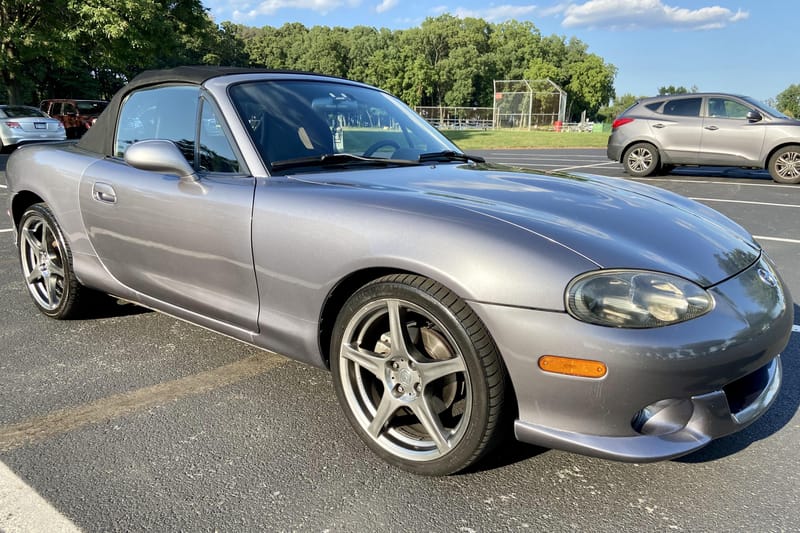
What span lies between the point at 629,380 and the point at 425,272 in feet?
2.27

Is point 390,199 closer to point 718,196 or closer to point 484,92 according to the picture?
point 718,196

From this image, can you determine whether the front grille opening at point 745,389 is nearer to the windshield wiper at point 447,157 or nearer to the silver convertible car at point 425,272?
the silver convertible car at point 425,272

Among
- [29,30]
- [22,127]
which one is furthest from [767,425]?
[29,30]

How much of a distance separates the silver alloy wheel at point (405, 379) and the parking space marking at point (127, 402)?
899 mm

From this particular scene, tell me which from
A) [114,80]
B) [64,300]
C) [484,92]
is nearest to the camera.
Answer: [64,300]

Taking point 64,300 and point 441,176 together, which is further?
point 64,300

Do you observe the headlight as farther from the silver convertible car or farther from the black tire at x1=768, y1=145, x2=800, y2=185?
the black tire at x1=768, y1=145, x2=800, y2=185

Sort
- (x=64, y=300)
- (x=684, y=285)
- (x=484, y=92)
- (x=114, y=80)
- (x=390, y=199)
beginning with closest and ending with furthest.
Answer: (x=684, y=285)
(x=390, y=199)
(x=64, y=300)
(x=114, y=80)
(x=484, y=92)

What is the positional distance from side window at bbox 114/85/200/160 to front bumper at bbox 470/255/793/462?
1.86 m

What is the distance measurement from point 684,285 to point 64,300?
11.0 ft

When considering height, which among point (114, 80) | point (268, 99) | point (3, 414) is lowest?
point (3, 414)

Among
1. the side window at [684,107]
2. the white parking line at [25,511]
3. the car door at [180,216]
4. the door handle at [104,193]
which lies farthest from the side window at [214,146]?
the side window at [684,107]

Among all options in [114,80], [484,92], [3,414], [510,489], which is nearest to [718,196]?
[510,489]

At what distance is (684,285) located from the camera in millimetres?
1875
